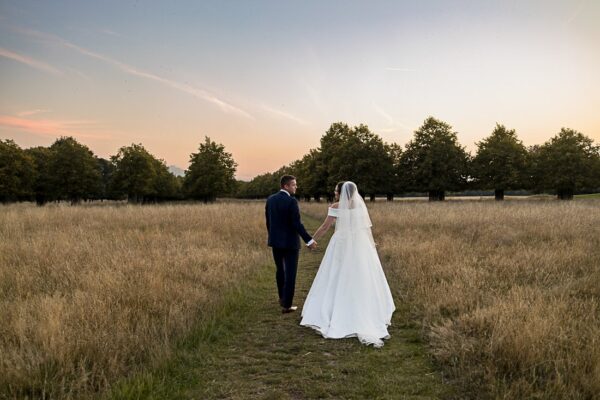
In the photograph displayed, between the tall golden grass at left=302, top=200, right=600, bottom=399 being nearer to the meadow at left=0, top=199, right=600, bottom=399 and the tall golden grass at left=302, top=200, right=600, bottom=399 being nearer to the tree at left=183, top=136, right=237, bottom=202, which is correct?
the meadow at left=0, top=199, right=600, bottom=399

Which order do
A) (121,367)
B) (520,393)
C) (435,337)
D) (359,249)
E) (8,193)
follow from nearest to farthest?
(520,393) < (121,367) < (435,337) < (359,249) < (8,193)

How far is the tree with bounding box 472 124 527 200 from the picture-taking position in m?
48.3

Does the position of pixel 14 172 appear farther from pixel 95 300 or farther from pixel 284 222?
pixel 284 222

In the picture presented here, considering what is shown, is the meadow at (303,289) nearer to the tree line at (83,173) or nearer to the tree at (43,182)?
the tree line at (83,173)

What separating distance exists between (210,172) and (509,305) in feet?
180

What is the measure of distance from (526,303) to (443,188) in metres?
45.9

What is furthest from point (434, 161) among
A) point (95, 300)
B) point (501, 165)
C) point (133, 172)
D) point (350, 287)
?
point (95, 300)

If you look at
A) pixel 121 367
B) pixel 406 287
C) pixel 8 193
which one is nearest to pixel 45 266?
pixel 121 367

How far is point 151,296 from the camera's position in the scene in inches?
273

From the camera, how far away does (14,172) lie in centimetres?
4369

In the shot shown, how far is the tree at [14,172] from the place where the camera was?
42.7m

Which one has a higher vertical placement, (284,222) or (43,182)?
(43,182)

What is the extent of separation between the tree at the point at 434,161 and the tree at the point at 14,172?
157 feet

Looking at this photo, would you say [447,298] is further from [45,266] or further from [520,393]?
[45,266]
